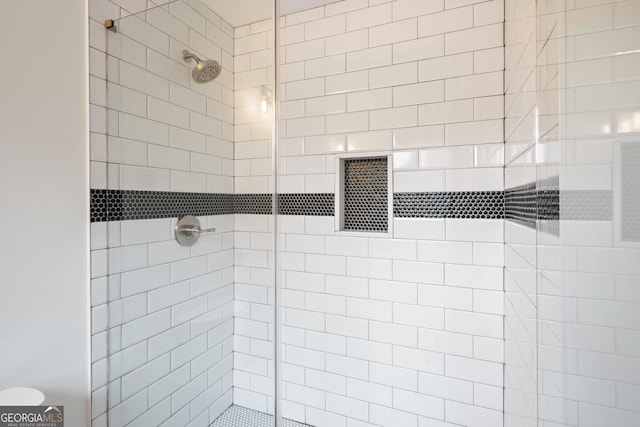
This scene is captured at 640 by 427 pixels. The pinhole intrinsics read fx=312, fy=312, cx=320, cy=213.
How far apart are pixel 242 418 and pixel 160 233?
1.01 meters

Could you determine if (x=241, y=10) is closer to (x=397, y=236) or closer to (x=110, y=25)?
(x=110, y=25)

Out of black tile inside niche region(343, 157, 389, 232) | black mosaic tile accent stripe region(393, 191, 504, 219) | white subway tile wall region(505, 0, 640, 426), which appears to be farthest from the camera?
black tile inside niche region(343, 157, 389, 232)

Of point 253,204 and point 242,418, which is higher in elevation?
point 253,204

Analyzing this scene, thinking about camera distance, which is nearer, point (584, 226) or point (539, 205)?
point (584, 226)

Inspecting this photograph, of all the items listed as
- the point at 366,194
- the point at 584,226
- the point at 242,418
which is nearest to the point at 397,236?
the point at 366,194

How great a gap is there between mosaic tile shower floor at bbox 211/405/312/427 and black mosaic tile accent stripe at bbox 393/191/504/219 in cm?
124

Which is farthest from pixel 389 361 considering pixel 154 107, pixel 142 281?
pixel 154 107

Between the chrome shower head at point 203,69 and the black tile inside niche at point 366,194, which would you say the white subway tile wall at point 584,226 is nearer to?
the black tile inside niche at point 366,194

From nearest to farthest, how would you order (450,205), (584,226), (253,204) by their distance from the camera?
1. (584,226)
2. (253,204)
3. (450,205)

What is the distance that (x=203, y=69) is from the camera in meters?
1.48

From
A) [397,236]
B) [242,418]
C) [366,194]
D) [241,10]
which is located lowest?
[242,418]

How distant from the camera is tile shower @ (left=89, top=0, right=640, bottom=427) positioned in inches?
49.8

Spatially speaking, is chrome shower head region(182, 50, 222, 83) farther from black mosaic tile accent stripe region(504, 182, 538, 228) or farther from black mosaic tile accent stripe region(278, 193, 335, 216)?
black mosaic tile accent stripe region(504, 182, 538, 228)

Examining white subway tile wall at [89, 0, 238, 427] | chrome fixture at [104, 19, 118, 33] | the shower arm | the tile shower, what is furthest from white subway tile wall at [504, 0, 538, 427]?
chrome fixture at [104, 19, 118, 33]
